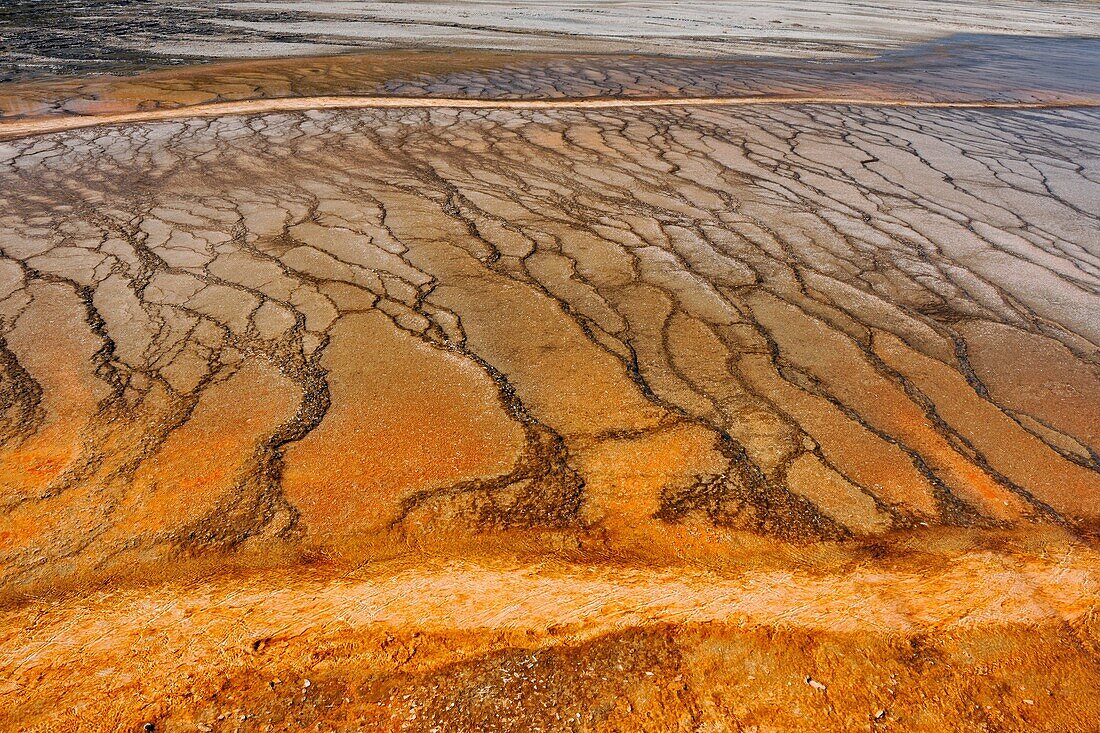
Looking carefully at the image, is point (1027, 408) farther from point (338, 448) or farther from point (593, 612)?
point (338, 448)

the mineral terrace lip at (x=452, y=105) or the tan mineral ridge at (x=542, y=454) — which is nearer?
the tan mineral ridge at (x=542, y=454)

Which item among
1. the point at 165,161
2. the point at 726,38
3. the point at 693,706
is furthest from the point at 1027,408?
the point at 726,38

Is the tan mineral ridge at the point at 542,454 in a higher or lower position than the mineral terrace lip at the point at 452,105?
lower

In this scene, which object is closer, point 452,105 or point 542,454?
point 542,454

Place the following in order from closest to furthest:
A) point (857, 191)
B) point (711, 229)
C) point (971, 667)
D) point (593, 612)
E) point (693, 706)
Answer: point (693, 706) → point (971, 667) → point (593, 612) → point (711, 229) → point (857, 191)

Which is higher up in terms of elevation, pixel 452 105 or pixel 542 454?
pixel 452 105

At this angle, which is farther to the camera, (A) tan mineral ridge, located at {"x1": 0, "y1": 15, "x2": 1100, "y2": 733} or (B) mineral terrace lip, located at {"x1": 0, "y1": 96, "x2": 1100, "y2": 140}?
(B) mineral terrace lip, located at {"x1": 0, "y1": 96, "x2": 1100, "y2": 140}

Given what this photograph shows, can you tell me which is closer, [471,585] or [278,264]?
[471,585]

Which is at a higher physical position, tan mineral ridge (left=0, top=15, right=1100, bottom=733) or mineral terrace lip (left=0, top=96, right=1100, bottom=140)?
mineral terrace lip (left=0, top=96, right=1100, bottom=140)
